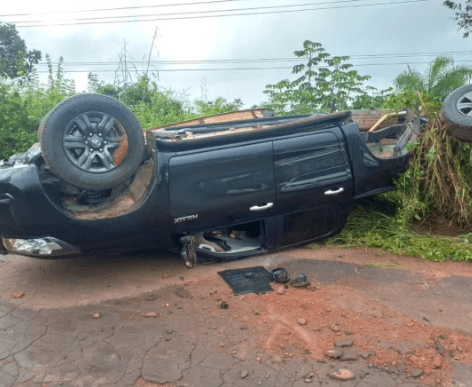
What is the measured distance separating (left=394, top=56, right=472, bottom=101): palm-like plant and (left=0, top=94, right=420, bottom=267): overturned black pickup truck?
6334mm

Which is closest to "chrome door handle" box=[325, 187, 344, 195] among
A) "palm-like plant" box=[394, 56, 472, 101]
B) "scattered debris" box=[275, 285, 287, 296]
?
"scattered debris" box=[275, 285, 287, 296]

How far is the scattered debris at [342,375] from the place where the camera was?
277cm

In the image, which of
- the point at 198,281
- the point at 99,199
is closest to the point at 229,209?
the point at 198,281

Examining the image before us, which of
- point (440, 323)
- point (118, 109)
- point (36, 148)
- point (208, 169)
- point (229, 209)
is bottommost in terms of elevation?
point (440, 323)

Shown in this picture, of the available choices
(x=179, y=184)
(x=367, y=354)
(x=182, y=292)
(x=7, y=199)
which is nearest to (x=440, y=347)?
(x=367, y=354)

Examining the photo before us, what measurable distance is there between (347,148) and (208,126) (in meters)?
1.64

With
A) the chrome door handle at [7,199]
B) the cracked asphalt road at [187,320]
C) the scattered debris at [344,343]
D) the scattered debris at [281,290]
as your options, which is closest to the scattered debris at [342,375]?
the cracked asphalt road at [187,320]

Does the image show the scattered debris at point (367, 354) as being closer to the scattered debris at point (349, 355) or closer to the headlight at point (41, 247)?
the scattered debris at point (349, 355)

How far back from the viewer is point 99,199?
4215 millimetres

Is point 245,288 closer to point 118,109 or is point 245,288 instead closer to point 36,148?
point 118,109

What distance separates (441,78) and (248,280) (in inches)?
343

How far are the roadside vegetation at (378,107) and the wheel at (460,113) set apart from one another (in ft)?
0.60

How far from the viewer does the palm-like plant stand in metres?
10.4

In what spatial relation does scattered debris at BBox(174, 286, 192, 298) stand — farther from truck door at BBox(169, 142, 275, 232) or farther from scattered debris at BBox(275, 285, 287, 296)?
scattered debris at BBox(275, 285, 287, 296)
